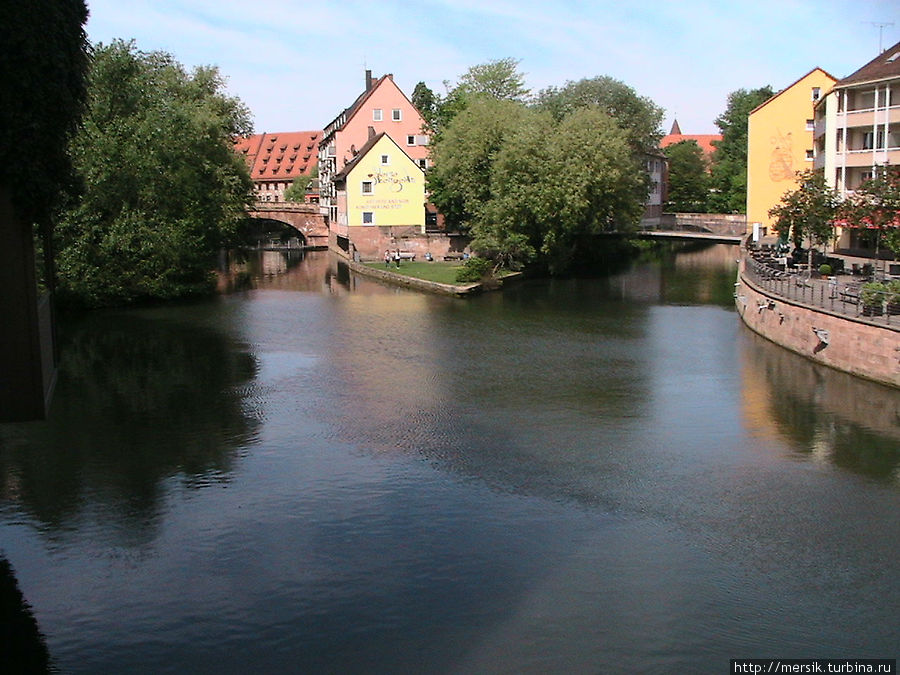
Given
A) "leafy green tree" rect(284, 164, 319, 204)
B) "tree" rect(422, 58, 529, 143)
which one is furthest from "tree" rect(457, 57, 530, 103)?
"leafy green tree" rect(284, 164, 319, 204)

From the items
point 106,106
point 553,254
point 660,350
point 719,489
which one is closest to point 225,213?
point 106,106

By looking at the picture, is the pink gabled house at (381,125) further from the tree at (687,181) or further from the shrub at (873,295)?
the shrub at (873,295)

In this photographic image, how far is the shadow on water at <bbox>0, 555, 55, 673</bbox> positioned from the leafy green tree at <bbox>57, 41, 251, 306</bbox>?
27159 mm

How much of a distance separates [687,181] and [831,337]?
7305cm

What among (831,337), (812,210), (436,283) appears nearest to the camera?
(831,337)

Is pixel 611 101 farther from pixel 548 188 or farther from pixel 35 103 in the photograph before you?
pixel 35 103

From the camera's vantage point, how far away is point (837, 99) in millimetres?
47469

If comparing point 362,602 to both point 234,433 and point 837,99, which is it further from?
point 837,99

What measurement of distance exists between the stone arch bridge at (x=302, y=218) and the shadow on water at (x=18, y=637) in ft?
219

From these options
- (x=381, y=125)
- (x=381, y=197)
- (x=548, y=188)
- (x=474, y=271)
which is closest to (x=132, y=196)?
(x=474, y=271)

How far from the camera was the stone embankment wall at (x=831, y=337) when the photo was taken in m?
23.5

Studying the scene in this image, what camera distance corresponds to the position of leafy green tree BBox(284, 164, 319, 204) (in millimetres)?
102125

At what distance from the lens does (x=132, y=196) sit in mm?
41125

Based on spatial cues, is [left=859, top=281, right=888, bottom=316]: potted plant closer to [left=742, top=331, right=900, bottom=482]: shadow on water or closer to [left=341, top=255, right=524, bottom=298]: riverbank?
[left=742, top=331, right=900, bottom=482]: shadow on water
